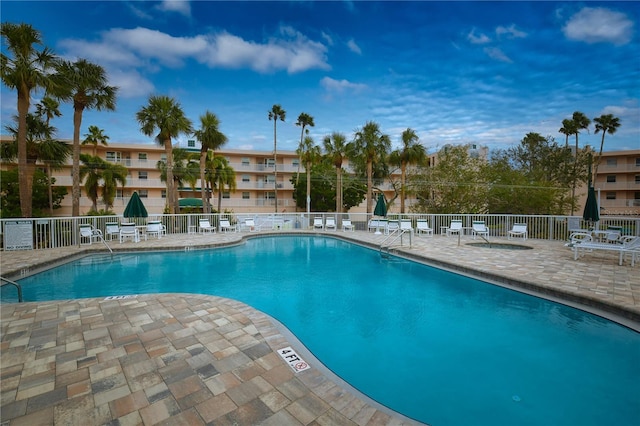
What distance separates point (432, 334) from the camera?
14.8 ft

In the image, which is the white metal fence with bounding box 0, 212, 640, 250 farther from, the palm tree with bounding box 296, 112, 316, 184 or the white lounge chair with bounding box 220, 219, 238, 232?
Result: the palm tree with bounding box 296, 112, 316, 184

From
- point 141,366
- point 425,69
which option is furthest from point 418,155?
point 141,366

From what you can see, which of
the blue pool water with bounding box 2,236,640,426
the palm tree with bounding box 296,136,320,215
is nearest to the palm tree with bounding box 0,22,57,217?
the blue pool water with bounding box 2,236,640,426

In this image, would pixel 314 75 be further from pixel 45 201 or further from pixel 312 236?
pixel 45 201

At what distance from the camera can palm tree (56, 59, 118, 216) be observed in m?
13.7

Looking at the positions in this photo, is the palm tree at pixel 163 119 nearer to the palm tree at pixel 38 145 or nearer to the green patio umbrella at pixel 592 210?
the palm tree at pixel 38 145

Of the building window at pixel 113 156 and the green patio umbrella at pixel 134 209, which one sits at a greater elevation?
the building window at pixel 113 156

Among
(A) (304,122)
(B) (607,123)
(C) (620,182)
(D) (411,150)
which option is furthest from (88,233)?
(C) (620,182)

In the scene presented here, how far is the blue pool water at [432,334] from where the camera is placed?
2.91 meters

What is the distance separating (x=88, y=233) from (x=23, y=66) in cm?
698

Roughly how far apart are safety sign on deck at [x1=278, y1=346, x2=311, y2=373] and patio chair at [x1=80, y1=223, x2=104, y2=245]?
10.5 meters

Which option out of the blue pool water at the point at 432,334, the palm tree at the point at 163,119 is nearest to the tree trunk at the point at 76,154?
the palm tree at the point at 163,119

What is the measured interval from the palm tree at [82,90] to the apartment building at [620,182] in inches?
1732

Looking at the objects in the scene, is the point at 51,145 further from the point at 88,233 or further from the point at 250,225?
the point at 250,225
